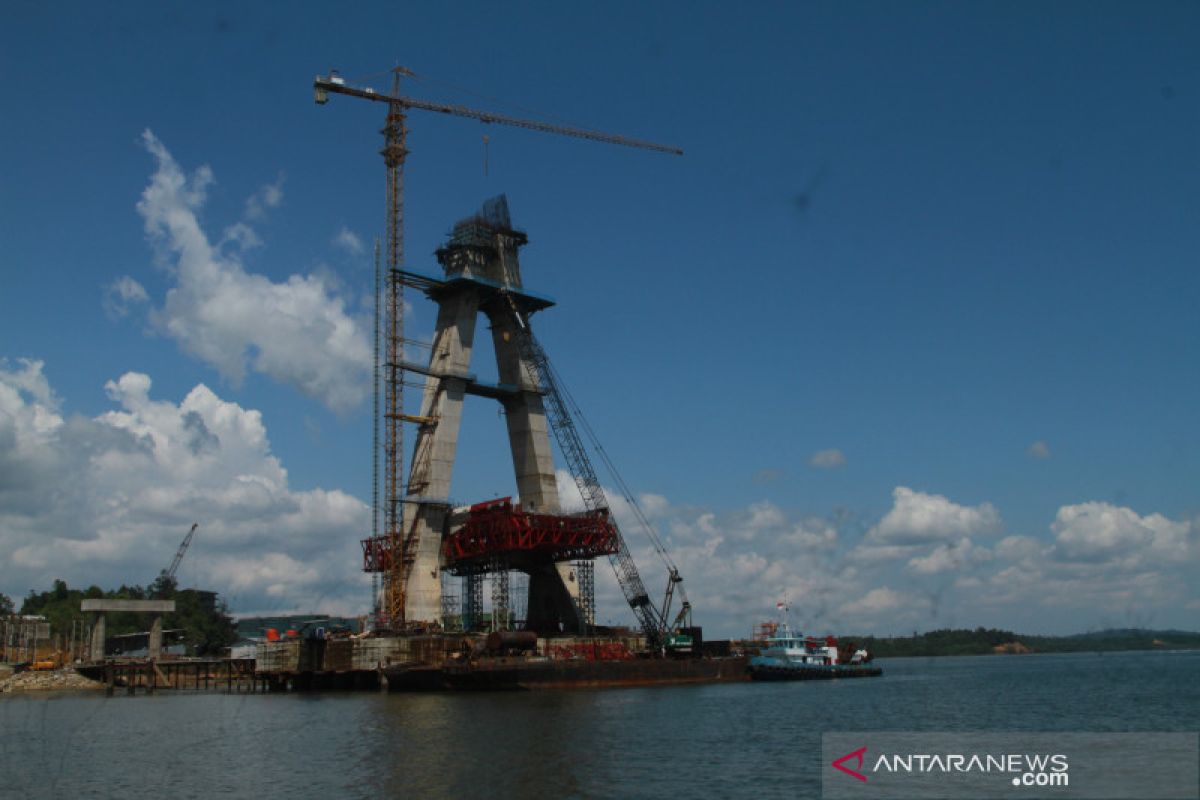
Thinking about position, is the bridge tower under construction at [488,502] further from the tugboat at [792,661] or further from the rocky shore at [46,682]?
the rocky shore at [46,682]

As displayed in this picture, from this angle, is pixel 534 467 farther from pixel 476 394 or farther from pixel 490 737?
pixel 490 737

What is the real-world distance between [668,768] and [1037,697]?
209 ft

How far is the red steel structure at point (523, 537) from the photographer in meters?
106

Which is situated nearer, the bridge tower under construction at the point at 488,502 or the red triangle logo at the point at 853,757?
the red triangle logo at the point at 853,757

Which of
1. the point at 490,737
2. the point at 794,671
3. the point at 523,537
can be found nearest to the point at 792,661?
the point at 794,671

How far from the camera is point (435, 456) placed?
111 m

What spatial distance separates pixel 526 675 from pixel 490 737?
118ft

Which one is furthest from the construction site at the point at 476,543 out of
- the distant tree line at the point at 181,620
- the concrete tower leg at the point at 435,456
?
the distant tree line at the point at 181,620

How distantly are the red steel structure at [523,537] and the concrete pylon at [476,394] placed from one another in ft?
11.8

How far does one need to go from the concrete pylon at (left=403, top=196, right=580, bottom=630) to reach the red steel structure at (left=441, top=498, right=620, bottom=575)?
3.59m

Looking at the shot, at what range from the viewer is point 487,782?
4119cm

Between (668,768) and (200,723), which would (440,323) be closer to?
(200,723)

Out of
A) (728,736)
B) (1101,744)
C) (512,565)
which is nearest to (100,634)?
(512,565)

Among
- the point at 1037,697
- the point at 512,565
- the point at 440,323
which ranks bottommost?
the point at 1037,697
